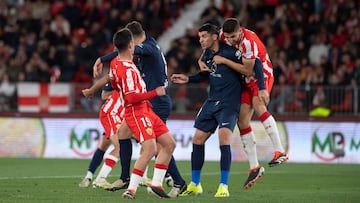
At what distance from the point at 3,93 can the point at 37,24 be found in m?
6.19

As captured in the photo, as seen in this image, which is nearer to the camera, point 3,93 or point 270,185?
point 270,185

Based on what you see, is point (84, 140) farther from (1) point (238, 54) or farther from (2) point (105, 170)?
(1) point (238, 54)

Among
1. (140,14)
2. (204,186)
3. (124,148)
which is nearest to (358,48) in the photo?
(140,14)

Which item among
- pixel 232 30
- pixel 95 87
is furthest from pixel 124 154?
pixel 232 30

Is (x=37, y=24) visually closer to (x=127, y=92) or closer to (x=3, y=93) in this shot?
(x=3, y=93)

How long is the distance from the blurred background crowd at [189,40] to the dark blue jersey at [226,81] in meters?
8.58

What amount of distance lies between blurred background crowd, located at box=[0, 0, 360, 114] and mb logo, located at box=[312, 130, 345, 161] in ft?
2.44

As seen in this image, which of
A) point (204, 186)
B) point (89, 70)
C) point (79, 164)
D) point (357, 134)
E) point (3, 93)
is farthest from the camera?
point (89, 70)

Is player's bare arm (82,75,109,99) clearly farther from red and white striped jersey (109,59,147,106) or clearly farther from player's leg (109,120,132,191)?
red and white striped jersey (109,59,147,106)

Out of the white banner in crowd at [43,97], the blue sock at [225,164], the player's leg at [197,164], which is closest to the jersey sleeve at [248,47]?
the player's leg at [197,164]

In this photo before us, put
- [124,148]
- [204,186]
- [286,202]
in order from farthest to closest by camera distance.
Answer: [204,186] < [124,148] < [286,202]

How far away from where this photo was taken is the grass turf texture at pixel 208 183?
40.9 feet

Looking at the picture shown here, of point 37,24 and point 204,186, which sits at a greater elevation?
point 37,24

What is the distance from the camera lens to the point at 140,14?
2845cm
